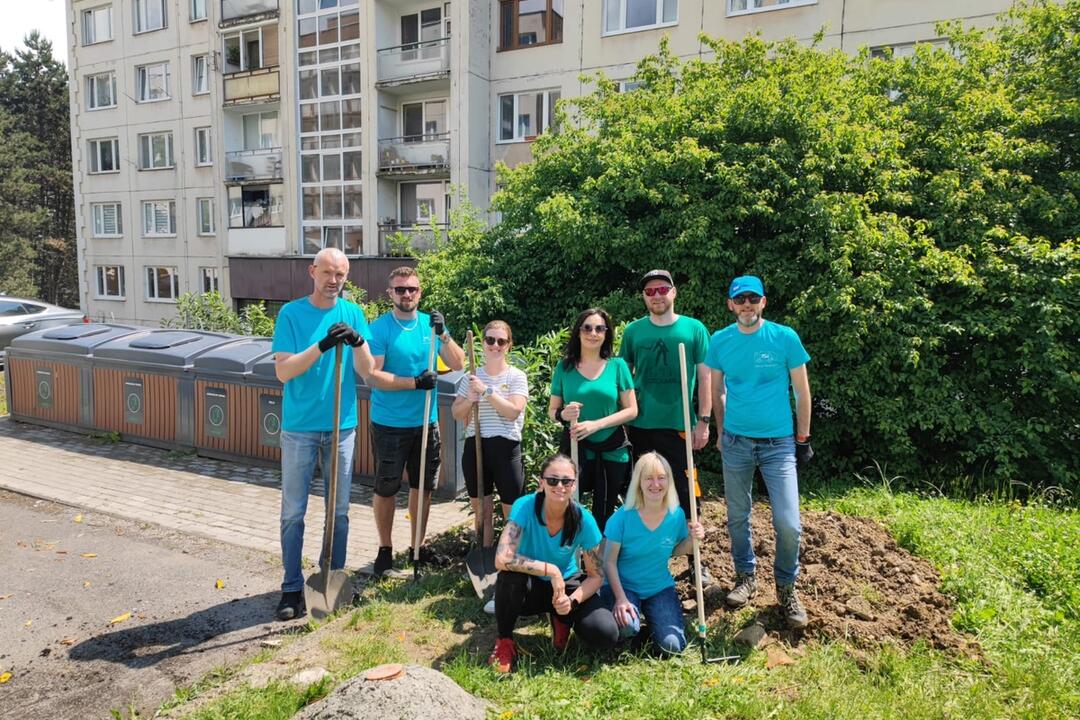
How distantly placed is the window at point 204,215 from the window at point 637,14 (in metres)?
17.1

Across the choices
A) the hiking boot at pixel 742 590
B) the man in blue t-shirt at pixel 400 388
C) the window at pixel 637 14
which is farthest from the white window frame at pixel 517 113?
the hiking boot at pixel 742 590

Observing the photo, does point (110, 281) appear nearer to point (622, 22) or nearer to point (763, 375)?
point (622, 22)

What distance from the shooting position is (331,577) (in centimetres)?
475

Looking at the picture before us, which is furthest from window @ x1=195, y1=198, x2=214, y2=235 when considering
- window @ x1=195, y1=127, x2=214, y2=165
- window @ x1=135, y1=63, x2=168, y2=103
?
window @ x1=135, y1=63, x2=168, y2=103

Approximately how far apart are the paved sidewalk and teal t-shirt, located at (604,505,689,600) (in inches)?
81.7

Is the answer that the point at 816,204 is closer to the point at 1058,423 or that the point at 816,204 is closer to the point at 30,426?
the point at 1058,423

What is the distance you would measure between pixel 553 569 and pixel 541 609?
1.00 ft

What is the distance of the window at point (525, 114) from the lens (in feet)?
74.5

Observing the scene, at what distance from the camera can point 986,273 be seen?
765 centimetres

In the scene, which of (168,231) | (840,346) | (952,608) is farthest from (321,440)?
(168,231)

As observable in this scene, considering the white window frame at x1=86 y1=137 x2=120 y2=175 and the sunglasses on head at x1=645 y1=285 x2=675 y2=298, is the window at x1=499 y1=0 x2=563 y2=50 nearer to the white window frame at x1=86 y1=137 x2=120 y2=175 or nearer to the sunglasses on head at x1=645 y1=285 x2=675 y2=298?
the white window frame at x1=86 y1=137 x2=120 y2=175

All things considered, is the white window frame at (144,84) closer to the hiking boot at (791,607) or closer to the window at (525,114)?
the window at (525,114)

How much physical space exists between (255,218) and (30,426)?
18.5m

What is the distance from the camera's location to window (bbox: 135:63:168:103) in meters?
30.1
